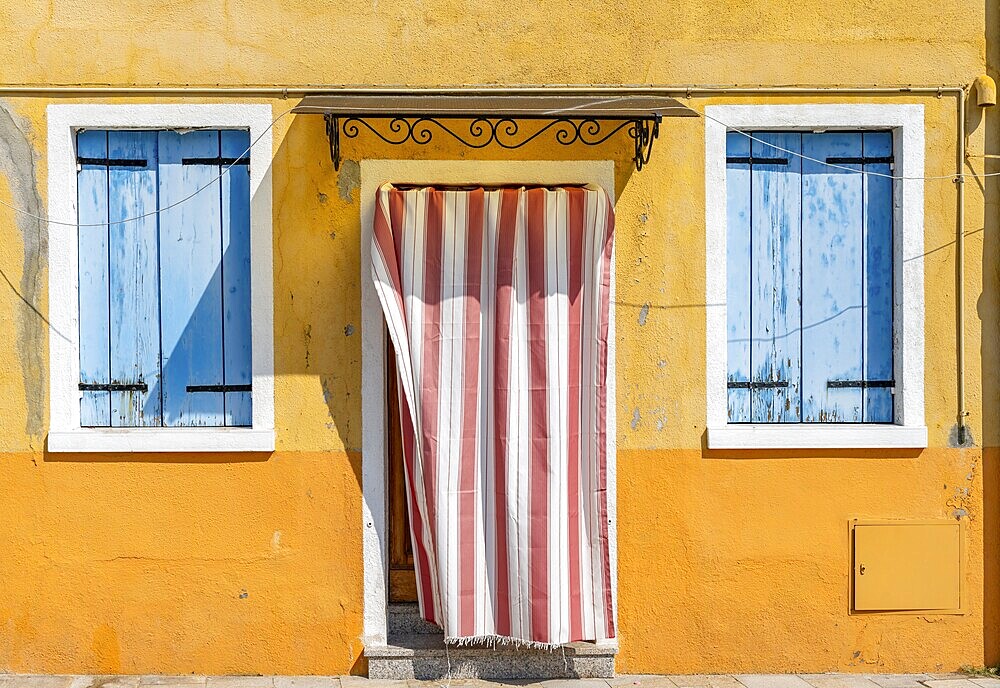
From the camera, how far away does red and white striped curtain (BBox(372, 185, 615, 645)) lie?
527cm

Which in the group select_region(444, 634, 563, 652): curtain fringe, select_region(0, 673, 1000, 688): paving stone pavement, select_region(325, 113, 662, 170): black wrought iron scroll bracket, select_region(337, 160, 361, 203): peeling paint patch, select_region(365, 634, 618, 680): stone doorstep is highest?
select_region(325, 113, 662, 170): black wrought iron scroll bracket

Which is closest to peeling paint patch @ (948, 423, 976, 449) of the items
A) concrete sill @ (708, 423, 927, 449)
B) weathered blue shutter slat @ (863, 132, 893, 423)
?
concrete sill @ (708, 423, 927, 449)

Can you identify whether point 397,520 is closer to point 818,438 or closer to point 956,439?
point 818,438

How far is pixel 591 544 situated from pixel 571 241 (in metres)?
1.62

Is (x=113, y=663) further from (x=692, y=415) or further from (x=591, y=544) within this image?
(x=692, y=415)

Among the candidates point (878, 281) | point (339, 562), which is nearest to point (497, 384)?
point (339, 562)

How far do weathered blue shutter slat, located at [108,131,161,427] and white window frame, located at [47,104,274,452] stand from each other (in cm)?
17

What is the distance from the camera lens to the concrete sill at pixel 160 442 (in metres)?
5.31

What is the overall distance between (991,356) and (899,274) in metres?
0.67

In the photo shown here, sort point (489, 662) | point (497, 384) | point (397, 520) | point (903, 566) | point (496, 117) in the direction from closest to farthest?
point (496, 117), point (497, 384), point (489, 662), point (903, 566), point (397, 520)

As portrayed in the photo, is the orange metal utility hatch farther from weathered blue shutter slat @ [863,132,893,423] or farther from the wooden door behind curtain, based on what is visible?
the wooden door behind curtain

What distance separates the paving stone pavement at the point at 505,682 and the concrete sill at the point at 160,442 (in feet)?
3.98

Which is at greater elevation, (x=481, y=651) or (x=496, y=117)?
(x=496, y=117)

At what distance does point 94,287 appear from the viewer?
17.9 feet
